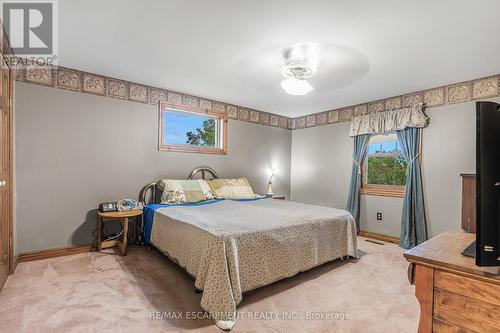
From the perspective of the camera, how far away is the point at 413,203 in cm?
366

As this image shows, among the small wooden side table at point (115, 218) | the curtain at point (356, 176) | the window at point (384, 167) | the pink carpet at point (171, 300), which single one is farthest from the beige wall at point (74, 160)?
the window at point (384, 167)

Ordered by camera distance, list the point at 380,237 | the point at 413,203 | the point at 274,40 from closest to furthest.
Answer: the point at 274,40 < the point at 413,203 < the point at 380,237

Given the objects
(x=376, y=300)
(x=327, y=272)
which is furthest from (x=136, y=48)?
(x=376, y=300)

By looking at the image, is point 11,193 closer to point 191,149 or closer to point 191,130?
point 191,149

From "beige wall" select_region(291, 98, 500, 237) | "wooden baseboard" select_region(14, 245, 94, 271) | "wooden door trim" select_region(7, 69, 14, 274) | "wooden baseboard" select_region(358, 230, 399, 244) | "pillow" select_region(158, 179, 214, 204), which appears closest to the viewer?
"wooden door trim" select_region(7, 69, 14, 274)

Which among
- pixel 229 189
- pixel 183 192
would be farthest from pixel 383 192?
pixel 183 192

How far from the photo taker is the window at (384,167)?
4012 mm

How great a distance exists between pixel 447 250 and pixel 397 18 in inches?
72.5

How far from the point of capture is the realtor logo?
1928 mm

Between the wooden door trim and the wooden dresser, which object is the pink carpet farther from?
the wooden dresser

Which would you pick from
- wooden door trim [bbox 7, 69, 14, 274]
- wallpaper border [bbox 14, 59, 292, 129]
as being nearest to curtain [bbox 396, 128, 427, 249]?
wallpaper border [bbox 14, 59, 292, 129]

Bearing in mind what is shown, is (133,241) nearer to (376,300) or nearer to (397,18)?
(376,300)

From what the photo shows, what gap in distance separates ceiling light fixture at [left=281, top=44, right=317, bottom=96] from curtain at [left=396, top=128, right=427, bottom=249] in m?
2.06

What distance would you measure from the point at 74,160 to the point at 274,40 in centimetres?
287
